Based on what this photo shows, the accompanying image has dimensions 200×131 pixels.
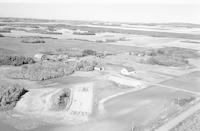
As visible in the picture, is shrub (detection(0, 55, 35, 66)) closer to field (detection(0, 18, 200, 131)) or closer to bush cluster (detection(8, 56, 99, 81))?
field (detection(0, 18, 200, 131))

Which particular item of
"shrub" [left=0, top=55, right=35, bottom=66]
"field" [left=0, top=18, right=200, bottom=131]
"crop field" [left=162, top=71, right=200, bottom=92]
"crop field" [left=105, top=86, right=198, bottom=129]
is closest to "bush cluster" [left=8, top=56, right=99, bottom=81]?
"field" [left=0, top=18, right=200, bottom=131]

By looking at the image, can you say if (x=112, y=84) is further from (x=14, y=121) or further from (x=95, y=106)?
(x=14, y=121)

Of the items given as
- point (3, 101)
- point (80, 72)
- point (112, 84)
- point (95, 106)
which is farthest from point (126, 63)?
point (3, 101)

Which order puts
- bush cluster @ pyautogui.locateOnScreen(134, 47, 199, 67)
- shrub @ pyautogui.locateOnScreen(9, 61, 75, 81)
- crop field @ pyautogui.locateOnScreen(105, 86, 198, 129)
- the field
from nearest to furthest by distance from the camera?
the field < crop field @ pyautogui.locateOnScreen(105, 86, 198, 129) < shrub @ pyautogui.locateOnScreen(9, 61, 75, 81) < bush cluster @ pyautogui.locateOnScreen(134, 47, 199, 67)

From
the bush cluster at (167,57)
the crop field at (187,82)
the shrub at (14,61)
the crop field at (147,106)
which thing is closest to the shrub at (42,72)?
the shrub at (14,61)

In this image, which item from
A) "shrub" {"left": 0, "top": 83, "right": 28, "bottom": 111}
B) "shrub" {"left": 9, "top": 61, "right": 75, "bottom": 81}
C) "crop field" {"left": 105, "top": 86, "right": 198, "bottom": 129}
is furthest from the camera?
"shrub" {"left": 9, "top": 61, "right": 75, "bottom": 81}

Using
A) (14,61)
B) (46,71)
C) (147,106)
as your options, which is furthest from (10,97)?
(14,61)

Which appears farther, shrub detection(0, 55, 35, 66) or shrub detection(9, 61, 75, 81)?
shrub detection(0, 55, 35, 66)

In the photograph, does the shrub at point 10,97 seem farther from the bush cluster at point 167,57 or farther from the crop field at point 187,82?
the bush cluster at point 167,57

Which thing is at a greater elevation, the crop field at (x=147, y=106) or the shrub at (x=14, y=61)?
the shrub at (x=14, y=61)

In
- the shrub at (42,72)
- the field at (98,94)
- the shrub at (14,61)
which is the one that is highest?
the shrub at (14,61)

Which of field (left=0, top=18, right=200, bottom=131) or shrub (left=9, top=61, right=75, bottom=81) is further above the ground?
shrub (left=9, top=61, right=75, bottom=81)

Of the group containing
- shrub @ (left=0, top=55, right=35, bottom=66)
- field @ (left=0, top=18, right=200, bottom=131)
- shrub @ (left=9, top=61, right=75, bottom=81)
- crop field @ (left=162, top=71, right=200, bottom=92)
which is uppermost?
shrub @ (left=0, top=55, right=35, bottom=66)
